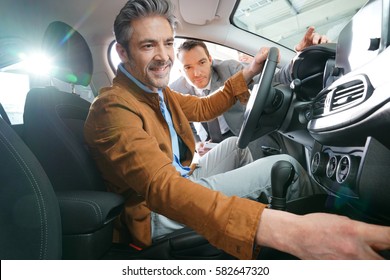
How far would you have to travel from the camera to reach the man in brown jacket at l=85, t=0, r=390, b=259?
1.03 ft

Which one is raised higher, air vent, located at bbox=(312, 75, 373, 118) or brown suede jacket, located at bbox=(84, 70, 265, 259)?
air vent, located at bbox=(312, 75, 373, 118)

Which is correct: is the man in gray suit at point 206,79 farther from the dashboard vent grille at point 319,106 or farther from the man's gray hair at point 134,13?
the dashboard vent grille at point 319,106

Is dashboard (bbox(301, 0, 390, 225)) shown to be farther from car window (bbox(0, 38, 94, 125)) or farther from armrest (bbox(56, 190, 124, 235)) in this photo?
car window (bbox(0, 38, 94, 125))

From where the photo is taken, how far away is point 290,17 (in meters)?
0.98

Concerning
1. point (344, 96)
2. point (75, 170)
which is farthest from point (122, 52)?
point (344, 96)

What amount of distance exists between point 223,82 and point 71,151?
3.11ft

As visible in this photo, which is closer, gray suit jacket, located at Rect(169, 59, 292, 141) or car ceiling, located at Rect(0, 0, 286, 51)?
car ceiling, located at Rect(0, 0, 286, 51)

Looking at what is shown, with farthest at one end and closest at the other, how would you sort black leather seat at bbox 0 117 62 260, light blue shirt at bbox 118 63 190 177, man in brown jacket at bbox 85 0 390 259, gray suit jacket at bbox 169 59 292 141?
gray suit jacket at bbox 169 59 292 141, light blue shirt at bbox 118 63 190 177, black leather seat at bbox 0 117 62 260, man in brown jacket at bbox 85 0 390 259

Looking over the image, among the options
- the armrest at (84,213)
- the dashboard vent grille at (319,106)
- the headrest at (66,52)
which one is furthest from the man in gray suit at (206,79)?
the armrest at (84,213)

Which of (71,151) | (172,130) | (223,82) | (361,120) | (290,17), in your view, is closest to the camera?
(361,120)

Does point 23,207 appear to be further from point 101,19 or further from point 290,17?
point 290,17

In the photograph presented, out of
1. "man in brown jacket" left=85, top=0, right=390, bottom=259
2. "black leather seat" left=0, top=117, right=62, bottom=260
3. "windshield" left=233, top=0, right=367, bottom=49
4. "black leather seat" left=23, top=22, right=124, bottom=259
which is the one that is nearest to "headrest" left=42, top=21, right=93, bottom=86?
"black leather seat" left=23, top=22, right=124, bottom=259

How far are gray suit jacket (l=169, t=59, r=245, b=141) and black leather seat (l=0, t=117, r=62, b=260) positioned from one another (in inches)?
35.6
